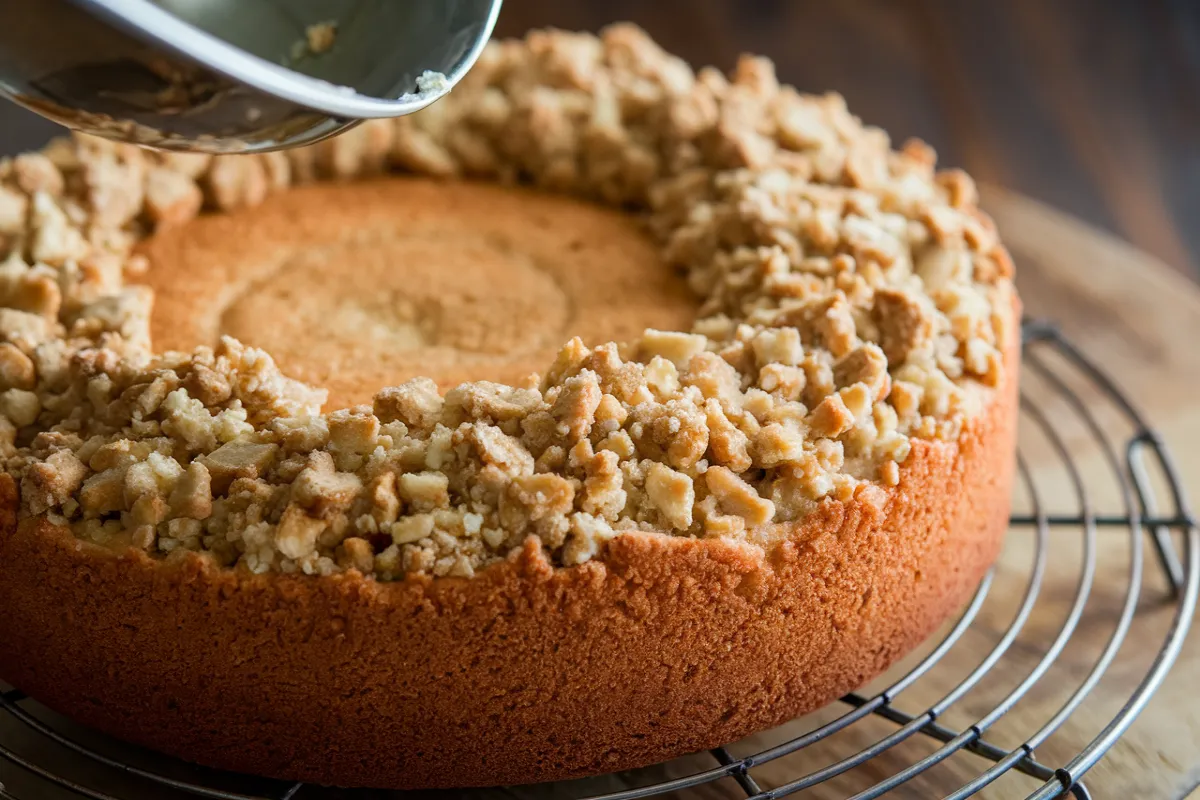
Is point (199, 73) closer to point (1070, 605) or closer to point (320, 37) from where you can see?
point (320, 37)

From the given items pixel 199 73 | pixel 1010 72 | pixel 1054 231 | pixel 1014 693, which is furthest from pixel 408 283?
pixel 1010 72

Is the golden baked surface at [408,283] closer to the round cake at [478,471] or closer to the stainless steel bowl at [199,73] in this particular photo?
the round cake at [478,471]

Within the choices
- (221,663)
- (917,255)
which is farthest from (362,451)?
(917,255)

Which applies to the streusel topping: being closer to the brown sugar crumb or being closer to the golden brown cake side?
the golden brown cake side

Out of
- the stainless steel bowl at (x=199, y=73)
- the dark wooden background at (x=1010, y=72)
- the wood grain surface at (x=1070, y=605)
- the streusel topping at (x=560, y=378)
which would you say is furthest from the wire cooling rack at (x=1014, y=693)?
the dark wooden background at (x=1010, y=72)

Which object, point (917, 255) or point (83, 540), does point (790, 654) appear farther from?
point (83, 540)

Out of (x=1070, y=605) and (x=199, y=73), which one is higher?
(x=199, y=73)
